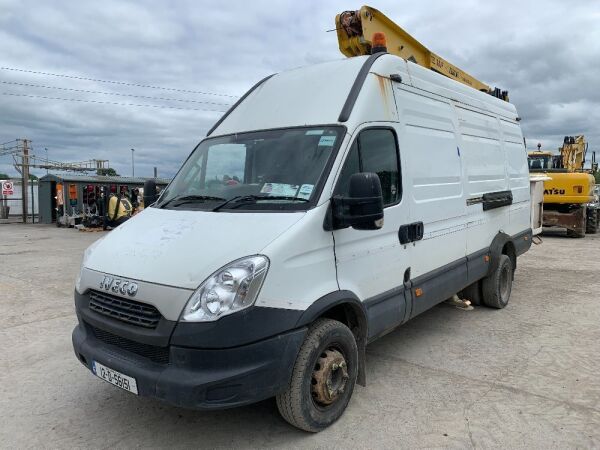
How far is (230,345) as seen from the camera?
8.86 ft

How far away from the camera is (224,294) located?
2719 mm

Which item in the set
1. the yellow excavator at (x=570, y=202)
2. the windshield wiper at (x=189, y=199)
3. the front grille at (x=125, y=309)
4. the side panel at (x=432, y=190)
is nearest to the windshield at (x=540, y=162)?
Result: the yellow excavator at (x=570, y=202)

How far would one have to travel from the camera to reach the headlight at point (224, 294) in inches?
107

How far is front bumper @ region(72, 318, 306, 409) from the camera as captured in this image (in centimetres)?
269

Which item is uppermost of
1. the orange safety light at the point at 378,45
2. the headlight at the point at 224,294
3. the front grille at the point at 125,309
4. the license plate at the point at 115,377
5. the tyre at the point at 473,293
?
the orange safety light at the point at 378,45

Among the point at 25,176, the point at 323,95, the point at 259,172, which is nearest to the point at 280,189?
the point at 259,172

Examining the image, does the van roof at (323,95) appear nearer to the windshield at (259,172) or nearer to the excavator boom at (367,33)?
the windshield at (259,172)

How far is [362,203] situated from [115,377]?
1.92m

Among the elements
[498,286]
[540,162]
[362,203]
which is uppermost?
[540,162]

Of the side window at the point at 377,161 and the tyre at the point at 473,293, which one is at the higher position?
the side window at the point at 377,161

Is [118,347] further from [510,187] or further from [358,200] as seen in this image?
[510,187]

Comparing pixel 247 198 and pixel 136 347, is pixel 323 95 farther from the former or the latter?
pixel 136 347

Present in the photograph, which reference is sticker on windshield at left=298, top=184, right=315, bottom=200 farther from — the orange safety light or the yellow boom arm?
the yellow boom arm

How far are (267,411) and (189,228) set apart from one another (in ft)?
4.95
